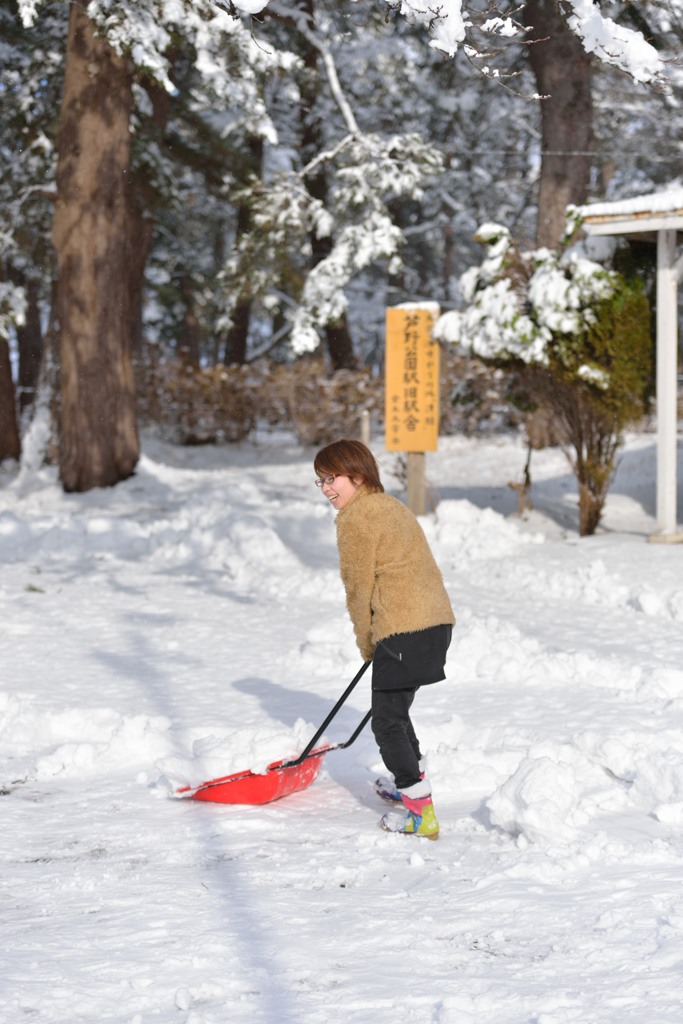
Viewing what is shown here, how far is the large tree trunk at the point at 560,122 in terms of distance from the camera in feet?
47.4

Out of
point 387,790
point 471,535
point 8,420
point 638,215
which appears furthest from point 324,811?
point 8,420

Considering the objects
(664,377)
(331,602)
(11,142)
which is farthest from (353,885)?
(11,142)

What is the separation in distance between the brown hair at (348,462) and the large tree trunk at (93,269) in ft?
31.9

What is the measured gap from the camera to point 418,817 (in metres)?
4.03

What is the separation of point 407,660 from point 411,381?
7.45 meters

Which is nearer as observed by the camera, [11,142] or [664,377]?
[664,377]

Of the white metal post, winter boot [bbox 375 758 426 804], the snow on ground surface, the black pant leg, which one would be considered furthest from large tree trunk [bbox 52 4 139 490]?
the black pant leg

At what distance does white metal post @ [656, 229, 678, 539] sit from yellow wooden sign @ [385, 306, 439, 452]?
216cm

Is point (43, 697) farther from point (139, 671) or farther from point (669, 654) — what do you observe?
point (669, 654)

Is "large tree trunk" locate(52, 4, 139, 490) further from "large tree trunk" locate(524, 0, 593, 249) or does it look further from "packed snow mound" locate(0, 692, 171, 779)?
"packed snow mound" locate(0, 692, 171, 779)

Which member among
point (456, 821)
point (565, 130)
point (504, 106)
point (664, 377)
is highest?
point (504, 106)

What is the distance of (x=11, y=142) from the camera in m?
16.8

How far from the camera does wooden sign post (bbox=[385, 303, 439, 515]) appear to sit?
1126 cm

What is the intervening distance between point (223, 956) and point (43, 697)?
2.99m
